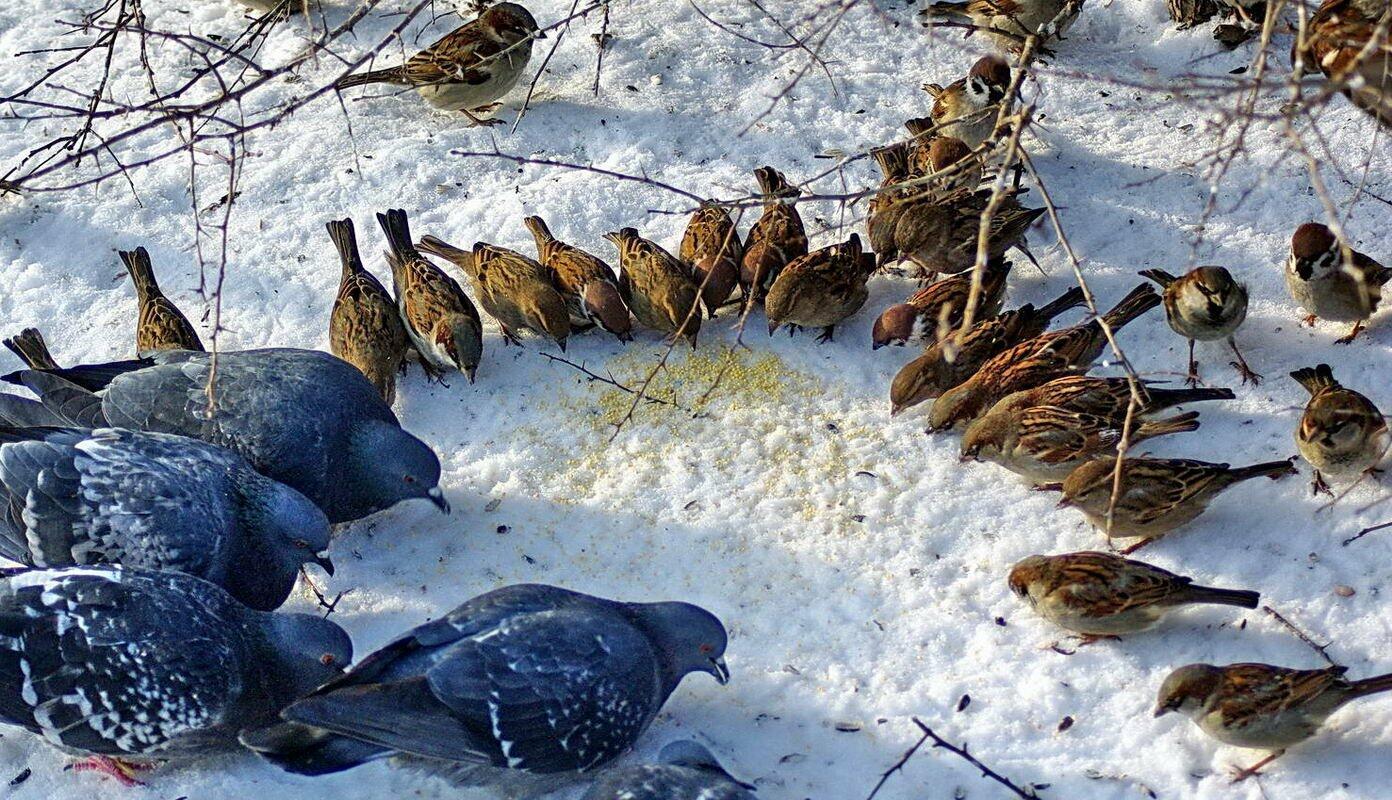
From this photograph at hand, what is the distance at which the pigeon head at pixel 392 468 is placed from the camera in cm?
545

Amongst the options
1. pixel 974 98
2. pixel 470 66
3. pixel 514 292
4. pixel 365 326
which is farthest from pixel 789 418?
pixel 470 66

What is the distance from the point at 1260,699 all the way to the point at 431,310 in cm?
383

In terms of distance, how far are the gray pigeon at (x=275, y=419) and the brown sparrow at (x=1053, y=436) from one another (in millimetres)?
2336

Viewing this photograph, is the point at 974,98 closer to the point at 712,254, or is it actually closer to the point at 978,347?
the point at 978,347

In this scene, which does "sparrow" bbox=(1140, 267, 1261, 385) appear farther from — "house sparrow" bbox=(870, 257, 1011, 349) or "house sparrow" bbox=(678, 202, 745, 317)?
"house sparrow" bbox=(678, 202, 745, 317)

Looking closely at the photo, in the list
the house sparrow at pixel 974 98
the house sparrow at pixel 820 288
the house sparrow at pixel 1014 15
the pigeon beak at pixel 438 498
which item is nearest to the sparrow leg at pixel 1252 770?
the house sparrow at pixel 820 288

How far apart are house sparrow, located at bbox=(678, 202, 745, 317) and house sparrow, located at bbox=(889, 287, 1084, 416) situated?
Answer: 92cm

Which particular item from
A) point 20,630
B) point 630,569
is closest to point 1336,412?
point 630,569

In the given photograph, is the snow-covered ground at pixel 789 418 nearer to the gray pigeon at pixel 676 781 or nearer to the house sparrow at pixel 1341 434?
the house sparrow at pixel 1341 434


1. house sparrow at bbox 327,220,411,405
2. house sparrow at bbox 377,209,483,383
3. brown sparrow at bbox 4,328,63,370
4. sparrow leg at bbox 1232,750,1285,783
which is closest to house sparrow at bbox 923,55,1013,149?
house sparrow at bbox 377,209,483,383

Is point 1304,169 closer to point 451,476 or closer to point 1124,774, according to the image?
point 1124,774

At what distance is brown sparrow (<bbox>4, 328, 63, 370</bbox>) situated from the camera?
19.6ft

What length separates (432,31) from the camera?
798cm

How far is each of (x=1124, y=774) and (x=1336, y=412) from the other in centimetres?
170
